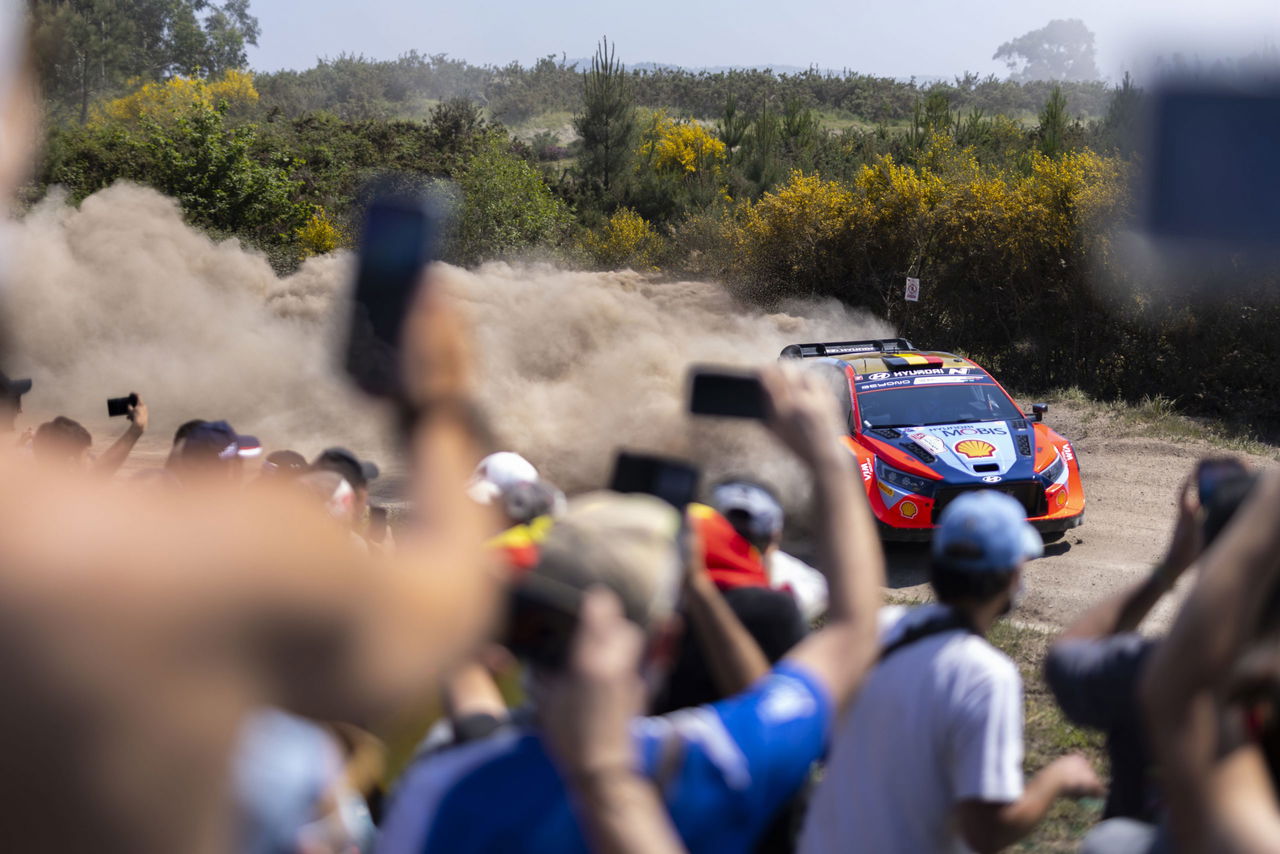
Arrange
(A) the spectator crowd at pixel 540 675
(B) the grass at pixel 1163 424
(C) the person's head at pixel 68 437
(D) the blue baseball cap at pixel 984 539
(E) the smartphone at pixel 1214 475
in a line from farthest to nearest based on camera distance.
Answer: (B) the grass at pixel 1163 424 < (C) the person's head at pixel 68 437 < (E) the smartphone at pixel 1214 475 < (D) the blue baseball cap at pixel 984 539 < (A) the spectator crowd at pixel 540 675

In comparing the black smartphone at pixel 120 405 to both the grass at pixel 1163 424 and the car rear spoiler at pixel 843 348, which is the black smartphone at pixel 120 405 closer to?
the car rear spoiler at pixel 843 348

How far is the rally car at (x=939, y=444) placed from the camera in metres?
9.62

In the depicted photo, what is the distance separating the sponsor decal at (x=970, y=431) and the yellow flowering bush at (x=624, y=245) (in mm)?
20367

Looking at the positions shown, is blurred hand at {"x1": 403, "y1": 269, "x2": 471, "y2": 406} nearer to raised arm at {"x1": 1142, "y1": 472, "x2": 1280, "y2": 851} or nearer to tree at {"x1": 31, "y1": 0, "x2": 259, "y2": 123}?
raised arm at {"x1": 1142, "y1": 472, "x2": 1280, "y2": 851}

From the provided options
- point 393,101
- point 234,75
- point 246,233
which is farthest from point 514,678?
point 393,101

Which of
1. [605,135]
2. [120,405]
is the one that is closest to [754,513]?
[120,405]

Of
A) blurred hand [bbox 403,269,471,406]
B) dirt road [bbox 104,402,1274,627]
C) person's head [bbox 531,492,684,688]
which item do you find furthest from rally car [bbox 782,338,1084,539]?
blurred hand [bbox 403,269,471,406]

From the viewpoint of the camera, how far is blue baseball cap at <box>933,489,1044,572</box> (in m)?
2.58

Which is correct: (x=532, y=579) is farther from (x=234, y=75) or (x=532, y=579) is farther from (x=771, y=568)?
(x=234, y=75)

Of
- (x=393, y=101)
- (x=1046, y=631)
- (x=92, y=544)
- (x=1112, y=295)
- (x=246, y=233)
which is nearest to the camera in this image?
(x=92, y=544)

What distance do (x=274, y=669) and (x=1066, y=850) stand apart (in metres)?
4.23

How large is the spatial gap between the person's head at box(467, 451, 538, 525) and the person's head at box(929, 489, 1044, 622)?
1.25 m

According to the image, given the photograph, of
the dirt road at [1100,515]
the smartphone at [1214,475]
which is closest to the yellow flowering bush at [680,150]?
the dirt road at [1100,515]

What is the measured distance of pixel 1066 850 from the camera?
14.9ft
